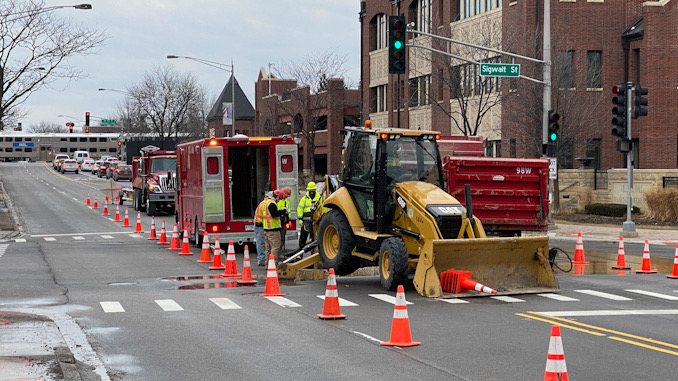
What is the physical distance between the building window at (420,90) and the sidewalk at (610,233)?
19.3 meters

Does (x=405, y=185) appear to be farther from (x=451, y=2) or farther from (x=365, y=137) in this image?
(x=451, y=2)

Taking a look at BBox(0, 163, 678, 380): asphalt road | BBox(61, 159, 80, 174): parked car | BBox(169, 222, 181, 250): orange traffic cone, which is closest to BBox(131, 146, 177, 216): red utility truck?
BBox(169, 222, 181, 250): orange traffic cone

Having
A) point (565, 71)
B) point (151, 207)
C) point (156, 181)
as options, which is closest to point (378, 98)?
point (565, 71)

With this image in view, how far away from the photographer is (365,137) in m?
17.3

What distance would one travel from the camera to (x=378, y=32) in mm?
62906

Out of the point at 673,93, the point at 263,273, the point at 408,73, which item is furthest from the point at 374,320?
the point at 408,73

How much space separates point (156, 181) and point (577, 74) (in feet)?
63.7

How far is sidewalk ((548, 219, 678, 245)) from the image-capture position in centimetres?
2988

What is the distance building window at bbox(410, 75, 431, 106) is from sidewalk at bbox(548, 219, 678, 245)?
762 inches

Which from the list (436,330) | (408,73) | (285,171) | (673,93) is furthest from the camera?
(408,73)

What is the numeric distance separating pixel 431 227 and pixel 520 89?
25969 mm

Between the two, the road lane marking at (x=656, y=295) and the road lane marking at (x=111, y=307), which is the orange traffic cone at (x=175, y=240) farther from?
the road lane marking at (x=656, y=295)

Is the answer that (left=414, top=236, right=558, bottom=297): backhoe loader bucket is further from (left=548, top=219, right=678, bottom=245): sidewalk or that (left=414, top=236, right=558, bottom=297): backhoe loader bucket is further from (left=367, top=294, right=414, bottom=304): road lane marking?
(left=548, top=219, right=678, bottom=245): sidewalk

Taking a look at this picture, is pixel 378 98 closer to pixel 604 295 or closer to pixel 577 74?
pixel 577 74
